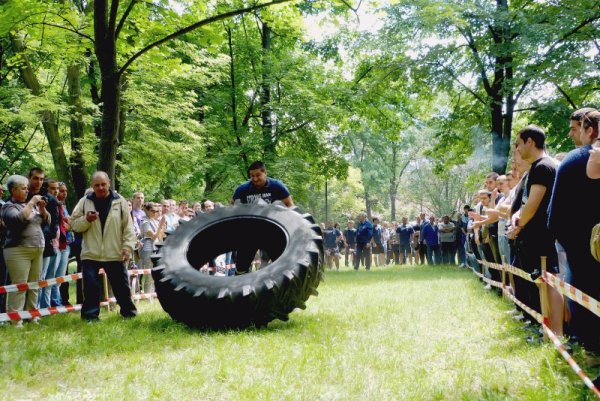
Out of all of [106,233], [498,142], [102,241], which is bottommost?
[102,241]

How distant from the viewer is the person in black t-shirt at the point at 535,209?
4477mm

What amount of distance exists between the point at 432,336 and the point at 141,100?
11211 millimetres

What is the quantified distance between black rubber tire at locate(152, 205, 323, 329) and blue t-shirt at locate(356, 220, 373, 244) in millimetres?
11803


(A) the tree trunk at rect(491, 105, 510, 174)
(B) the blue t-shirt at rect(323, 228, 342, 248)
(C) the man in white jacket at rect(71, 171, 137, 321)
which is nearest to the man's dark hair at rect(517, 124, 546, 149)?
(C) the man in white jacket at rect(71, 171, 137, 321)

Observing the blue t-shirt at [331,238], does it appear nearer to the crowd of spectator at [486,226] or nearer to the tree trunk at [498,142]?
the tree trunk at [498,142]

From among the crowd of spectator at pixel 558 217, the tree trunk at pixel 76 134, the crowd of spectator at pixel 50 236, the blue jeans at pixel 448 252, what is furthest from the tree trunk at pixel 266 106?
the crowd of spectator at pixel 558 217

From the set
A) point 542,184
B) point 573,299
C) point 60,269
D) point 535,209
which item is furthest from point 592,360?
point 60,269

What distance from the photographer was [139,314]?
705 cm

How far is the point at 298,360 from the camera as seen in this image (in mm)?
4188

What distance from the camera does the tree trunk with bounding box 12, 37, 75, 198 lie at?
13.4m

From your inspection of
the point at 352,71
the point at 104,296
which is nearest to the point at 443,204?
the point at 352,71

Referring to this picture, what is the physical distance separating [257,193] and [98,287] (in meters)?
2.40

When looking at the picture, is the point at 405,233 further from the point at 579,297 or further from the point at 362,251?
the point at 579,297

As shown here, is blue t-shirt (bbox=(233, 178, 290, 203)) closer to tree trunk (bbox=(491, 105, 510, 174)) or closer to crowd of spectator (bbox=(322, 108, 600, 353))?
crowd of spectator (bbox=(322, 108, 600, 353))
